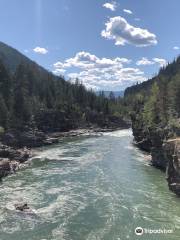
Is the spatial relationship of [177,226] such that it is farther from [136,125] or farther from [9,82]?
[9,82]

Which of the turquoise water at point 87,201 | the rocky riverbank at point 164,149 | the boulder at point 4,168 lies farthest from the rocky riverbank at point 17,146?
the rocky riverbank at point 164,149

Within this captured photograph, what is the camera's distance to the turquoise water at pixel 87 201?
33.3 metres

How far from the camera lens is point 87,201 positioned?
4191 cm

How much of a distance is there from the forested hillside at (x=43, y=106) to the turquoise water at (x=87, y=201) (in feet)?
117

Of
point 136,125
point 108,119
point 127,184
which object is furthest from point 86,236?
point 108,119

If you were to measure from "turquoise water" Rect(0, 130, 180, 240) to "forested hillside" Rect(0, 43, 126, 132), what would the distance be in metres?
35.7

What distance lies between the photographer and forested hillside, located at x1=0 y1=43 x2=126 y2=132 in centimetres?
10362

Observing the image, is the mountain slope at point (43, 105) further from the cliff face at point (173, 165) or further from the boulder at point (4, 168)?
the cliff face at point (173, 165)

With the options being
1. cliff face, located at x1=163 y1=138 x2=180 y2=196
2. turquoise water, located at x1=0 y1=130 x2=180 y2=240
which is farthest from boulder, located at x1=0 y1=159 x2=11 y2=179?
cliff face, located at x1=163 y1=138 x2=180 y2=196

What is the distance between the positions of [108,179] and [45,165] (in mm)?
16186

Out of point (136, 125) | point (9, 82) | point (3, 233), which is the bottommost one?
point (3, 233)

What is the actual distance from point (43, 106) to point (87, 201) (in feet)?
298

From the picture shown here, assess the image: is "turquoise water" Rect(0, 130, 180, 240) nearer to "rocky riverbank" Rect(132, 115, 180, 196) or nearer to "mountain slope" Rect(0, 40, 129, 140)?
"rocky riverbank" Rect(132, 115, 180, 196)

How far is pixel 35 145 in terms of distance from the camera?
3597 inches
